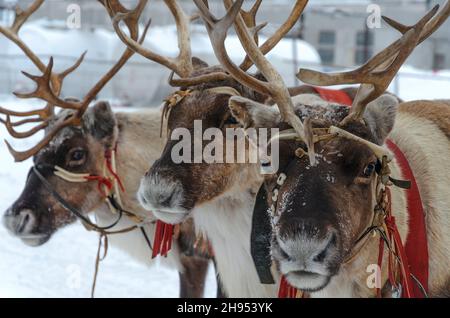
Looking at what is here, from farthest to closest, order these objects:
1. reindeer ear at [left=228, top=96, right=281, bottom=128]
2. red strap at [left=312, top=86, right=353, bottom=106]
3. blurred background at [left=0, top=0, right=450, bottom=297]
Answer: blurred background at [left=0, top=0, right=450, bottom=297]
red strap at [left=312, top=86, right=353, bottom=106]
reindeer ear at [left=228, top=96, right=281, bottom=128]

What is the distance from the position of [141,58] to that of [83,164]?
1454 centimetres

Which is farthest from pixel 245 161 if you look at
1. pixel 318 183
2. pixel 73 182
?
pixel 73 182

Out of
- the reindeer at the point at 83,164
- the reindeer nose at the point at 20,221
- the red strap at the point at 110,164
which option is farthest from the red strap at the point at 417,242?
the reindeer nose at the point at 20,221

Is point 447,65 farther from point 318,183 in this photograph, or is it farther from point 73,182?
point 318,183

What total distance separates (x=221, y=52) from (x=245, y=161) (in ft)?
2.83

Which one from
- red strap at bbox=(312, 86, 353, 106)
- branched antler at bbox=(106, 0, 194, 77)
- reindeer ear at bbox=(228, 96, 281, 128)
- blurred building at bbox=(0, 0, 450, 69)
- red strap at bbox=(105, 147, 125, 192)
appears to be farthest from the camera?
blurred building at bbox=(0, 0, 450, 69)

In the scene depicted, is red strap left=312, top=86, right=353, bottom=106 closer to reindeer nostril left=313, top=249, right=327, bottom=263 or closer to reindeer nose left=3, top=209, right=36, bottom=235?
reindeer nostril left=313, top=249, right=327, bottom=263

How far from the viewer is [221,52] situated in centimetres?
317

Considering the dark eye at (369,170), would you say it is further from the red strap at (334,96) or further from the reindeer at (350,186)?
the red strap at (334,96)

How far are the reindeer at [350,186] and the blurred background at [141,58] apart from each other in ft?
13.9

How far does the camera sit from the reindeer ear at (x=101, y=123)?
4812 millimetres

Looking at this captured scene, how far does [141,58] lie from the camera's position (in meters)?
19.1

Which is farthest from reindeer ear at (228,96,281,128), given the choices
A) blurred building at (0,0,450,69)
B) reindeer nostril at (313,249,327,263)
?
blurred building at (0,0,450,69)

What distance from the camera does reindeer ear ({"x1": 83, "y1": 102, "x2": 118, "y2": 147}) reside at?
4.81 metres
